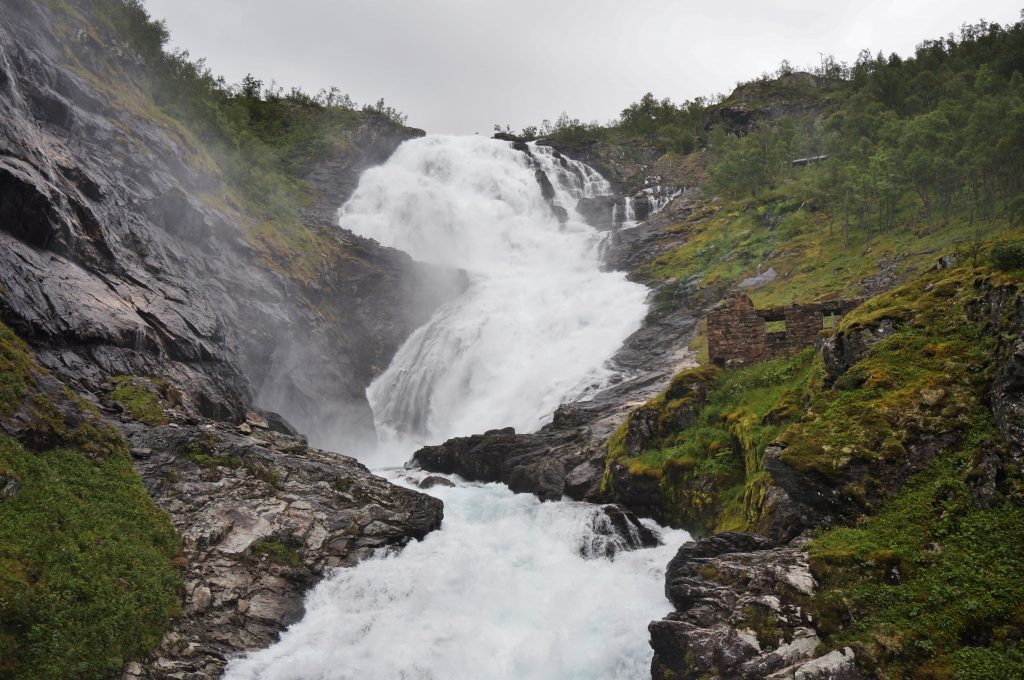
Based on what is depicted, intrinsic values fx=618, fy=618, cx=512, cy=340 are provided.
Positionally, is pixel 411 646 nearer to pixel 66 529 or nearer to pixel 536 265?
pixel 66 529

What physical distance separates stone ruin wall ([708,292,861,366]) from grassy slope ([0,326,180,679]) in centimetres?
1648

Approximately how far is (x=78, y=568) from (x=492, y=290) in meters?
38.8

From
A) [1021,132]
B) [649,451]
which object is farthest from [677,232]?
[649,451]

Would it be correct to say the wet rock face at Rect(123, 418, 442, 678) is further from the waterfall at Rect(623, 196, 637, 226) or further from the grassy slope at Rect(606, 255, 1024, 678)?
the waterfall at Rect(623, 196, 637, 226)

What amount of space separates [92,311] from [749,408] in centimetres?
2105

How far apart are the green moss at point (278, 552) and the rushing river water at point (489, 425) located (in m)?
1.02

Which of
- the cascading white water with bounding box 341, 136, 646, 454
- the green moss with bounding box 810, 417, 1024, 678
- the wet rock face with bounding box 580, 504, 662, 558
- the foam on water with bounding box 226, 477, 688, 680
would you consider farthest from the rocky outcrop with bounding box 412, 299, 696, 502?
the green moss with bounding box 810, 417, 1024, 678

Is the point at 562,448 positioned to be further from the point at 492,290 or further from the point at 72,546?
the point at 492,290

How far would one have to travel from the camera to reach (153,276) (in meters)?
26.5

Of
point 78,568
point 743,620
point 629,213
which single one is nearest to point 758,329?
point 743,620

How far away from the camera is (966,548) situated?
8.62 m

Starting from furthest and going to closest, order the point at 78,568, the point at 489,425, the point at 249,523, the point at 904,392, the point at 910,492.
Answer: the point at 489,425, the point at 249,523, the point at 78,568, the point at 904,392, the point at 910,492

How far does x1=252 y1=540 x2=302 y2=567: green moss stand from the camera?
15.6 m

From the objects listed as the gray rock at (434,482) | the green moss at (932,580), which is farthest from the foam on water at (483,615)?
the gray rock at (434,482)
